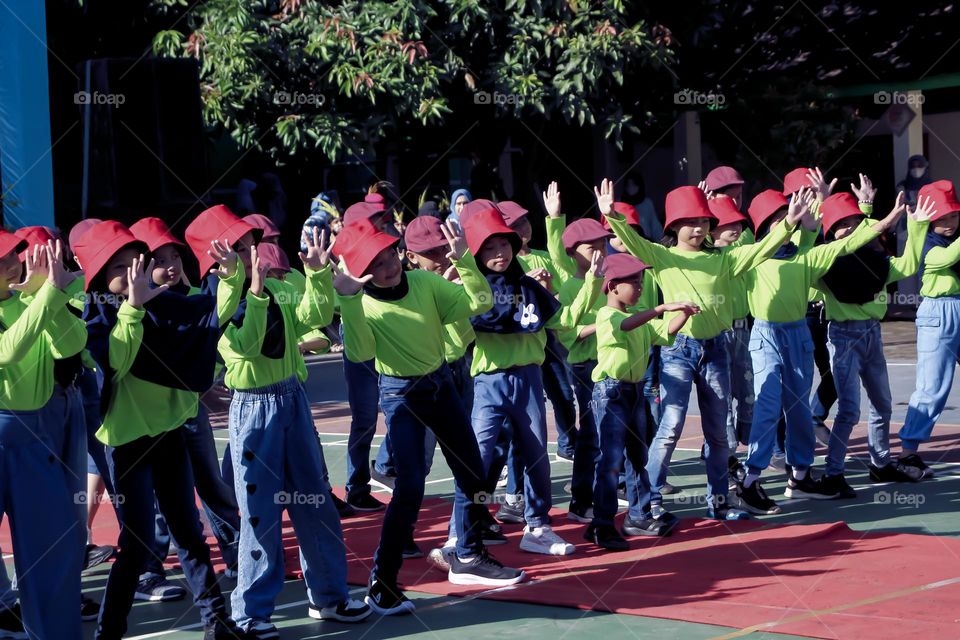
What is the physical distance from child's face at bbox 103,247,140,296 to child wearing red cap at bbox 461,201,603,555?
7.66 feet

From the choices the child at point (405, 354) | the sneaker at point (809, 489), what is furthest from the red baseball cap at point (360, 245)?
the sneaker at point (809, 489)

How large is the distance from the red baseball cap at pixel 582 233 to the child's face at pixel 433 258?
0.94 m

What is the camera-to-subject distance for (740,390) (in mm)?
10539

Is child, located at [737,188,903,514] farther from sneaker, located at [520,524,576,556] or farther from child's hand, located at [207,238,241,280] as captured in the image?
child's hand, located at [207,238,241,280]

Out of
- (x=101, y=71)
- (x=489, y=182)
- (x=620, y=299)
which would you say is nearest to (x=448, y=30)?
(x=489, y=182)

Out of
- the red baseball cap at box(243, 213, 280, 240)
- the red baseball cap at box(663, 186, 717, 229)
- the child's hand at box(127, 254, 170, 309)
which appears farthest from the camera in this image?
the red baseball cap at box(663, 186, 717, 229)

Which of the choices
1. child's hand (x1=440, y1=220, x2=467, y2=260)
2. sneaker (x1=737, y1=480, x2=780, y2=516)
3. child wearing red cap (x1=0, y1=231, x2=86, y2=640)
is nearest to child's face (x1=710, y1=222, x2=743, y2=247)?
sneaker (x1=737, y1=480, x2=780, y2=516)

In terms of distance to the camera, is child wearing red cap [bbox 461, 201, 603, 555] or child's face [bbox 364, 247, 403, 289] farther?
child wearing red cap [bbox 461, 201, 603, 555]

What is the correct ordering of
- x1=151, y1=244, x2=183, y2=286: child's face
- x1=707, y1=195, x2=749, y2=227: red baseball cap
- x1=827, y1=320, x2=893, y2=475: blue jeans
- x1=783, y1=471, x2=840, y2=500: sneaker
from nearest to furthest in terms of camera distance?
x1=151, y1=244, x2=183, y2=286: child's face
x1=707, y1=195, x2=749, y2=227: red baseball cap
x1=783, y1=471, x2=840, y2=500: sneaker
x1=827, y1=320, x2=893, y2=475: blue jeans

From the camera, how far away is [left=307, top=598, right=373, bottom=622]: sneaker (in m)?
6.95

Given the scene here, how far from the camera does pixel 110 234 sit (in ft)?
21.0

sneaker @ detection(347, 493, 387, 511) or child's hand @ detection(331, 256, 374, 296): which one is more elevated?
child's hand @ detection(331, 256, 374, 296)

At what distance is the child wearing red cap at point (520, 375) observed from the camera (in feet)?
26.9

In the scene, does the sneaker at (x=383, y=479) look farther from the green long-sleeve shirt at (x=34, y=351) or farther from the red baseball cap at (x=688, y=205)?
the green long-sleeve shirt at (x=34, y=351)
